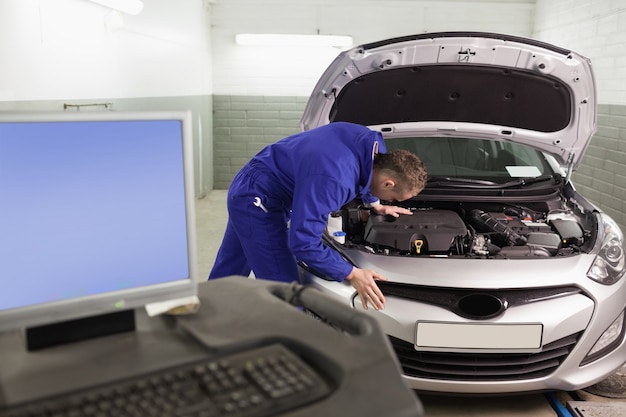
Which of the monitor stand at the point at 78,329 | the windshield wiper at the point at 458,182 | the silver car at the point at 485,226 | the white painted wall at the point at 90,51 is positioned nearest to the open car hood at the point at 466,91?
the silver car at the point at 485,226

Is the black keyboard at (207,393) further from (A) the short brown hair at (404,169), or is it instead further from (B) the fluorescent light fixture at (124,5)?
(B) the fluorescent light fixture at (124,5)

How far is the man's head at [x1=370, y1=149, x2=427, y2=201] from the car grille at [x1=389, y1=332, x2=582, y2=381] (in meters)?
0.64

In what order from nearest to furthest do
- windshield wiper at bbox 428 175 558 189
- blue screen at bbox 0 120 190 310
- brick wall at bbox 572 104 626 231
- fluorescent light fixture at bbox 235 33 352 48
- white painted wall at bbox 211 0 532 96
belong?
blue screen at bbox 0 120 190 310 < windshield wiper at bbox 428 175 558 189 < brick wall at bbox 572 104 626 231 < fluorescent light fixture at bbox 235 33 352 48 < white painted wall at bbox 211 0 532 96

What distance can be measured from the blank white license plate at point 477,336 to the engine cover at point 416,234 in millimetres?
566

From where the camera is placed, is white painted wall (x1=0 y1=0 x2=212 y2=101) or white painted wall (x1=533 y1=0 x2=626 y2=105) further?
white painted wall (x1=533 y1=0 x2=626 y2=105)

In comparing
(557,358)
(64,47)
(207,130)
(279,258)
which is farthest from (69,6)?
(207,130)

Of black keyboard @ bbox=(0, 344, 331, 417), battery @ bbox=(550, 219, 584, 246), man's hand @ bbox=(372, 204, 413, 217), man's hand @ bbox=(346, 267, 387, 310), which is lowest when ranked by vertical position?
man's hand @ bbox=(346, 267, 387, 310)

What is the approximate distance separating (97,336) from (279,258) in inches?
65.1

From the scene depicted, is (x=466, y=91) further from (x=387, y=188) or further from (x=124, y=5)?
(x=124, y=5)

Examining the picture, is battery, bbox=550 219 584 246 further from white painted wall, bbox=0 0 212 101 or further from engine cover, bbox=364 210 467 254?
white painted wall, bbox=0 0 212 101

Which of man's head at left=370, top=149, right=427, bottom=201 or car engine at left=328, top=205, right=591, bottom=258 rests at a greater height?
man's head at left=370, top=149, right=427, bottom=201

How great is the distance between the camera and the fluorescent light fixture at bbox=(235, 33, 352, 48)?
7.63m

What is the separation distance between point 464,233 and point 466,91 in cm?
85

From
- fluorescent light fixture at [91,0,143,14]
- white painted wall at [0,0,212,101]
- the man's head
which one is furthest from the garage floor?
fluorescent light fixture at [91,0,143,14]
